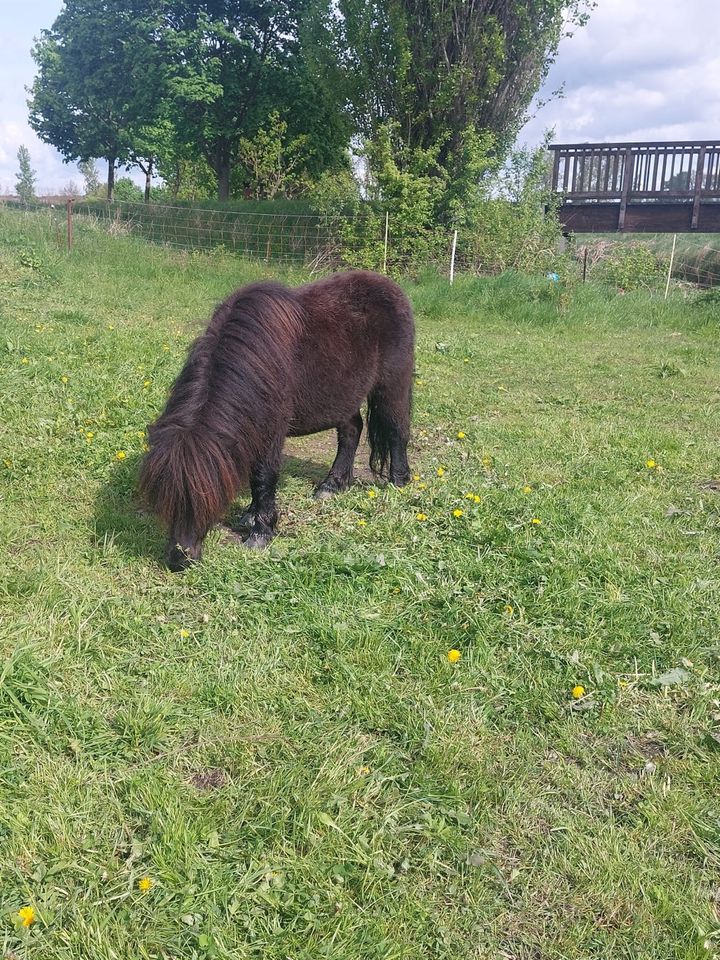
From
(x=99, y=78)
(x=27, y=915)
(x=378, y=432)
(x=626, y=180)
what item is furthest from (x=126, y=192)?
(x=27, y=915)

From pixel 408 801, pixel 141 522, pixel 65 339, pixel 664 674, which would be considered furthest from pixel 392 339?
pixel 65 339

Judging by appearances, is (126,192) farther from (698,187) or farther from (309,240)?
(698,187)

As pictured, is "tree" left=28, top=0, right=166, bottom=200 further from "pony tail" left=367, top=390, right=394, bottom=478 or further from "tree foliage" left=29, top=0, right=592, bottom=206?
"pony tail" left=367, top=390, right=394, bottom=478

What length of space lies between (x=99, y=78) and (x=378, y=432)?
24698mm

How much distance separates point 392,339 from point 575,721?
2.91 m

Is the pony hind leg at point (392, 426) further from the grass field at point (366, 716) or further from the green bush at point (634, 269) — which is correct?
the green bush at point (634, 269)

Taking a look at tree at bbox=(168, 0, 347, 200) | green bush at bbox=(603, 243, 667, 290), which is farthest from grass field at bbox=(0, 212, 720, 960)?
tree at bbox=(168, 0, 347, 200)

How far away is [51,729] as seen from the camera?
7.91 feet

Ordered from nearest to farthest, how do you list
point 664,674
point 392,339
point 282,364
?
point 664,674 → point 282,364 → point 392,339

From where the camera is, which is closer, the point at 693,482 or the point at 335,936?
the point at 335,936

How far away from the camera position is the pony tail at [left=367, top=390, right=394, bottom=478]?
493 cm

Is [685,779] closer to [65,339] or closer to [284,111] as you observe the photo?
[65,339]

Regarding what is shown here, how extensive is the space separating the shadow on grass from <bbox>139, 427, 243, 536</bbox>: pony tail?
333mm

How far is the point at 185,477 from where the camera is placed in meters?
3.21
